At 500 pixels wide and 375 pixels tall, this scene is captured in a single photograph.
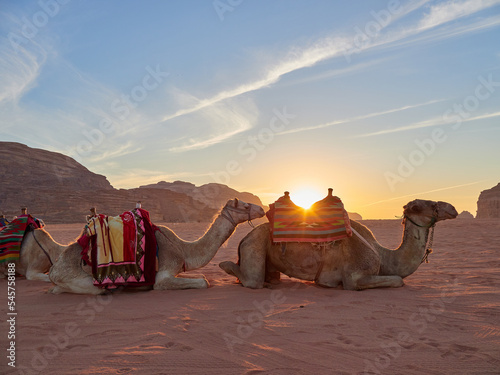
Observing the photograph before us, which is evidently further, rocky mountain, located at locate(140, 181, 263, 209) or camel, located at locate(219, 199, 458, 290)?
rocky mountain, located at locate(140, 181, 263, 209)

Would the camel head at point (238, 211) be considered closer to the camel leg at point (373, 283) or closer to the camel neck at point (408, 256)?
the camel leg at point (373, 283)

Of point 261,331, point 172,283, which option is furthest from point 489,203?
point 261,331

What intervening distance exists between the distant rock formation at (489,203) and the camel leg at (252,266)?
101355 mm

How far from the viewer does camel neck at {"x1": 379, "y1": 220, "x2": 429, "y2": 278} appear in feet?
21.9

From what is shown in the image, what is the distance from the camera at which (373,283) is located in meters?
6.26

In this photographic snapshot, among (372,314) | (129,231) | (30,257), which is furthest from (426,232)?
(30,257)

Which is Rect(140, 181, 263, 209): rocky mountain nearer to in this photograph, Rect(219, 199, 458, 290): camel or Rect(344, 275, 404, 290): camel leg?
Rect(219, 199, 458, 290): camel

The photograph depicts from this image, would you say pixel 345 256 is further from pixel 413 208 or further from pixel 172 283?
pixel 172 283

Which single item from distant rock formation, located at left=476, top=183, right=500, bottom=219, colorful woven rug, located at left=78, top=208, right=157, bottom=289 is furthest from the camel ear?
distant rock formation, located at left=476, top=183, right=500, bottom=219

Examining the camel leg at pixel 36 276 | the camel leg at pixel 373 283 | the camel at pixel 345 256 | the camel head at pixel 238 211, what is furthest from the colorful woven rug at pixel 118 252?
the camel leg at pixel 373 283

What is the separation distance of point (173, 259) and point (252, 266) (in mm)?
1341

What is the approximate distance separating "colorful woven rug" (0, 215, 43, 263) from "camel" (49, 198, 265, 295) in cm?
202

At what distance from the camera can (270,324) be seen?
451 centimetres

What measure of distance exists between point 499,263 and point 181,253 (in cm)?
743
